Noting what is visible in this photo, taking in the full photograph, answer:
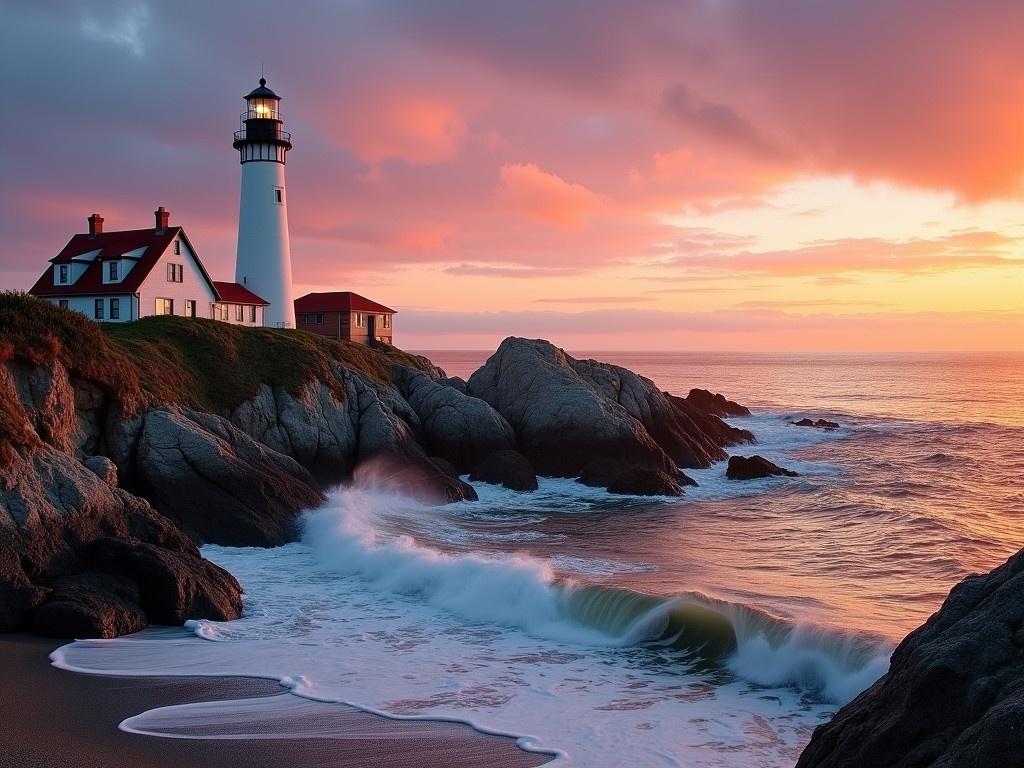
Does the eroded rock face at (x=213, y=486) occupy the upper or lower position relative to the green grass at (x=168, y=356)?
lower

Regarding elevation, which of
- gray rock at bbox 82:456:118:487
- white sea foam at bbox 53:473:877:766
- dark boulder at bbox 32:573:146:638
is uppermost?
gray rock at bbox 82:456:118:487

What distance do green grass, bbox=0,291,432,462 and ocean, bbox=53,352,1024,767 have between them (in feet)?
14.5

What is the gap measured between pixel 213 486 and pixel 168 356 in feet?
27.1

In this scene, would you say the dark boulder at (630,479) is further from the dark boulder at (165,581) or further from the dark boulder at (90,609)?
the dark boulder at (90,609)

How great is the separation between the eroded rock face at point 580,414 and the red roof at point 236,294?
54.0 ft

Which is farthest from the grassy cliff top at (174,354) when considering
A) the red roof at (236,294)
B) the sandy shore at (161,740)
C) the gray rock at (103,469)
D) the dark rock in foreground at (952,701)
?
the dark rock in foreground at (952,701)

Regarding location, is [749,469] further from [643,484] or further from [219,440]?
[219,440]

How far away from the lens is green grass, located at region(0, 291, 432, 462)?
17.5 meters

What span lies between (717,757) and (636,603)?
506 centimetres

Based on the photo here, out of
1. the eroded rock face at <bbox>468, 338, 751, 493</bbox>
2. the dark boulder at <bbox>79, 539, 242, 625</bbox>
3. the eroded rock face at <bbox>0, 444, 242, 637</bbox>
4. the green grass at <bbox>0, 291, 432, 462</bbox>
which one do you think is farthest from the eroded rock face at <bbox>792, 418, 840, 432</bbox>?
the dark boulder at <bbox>79, 539, 242, 625</bbox>

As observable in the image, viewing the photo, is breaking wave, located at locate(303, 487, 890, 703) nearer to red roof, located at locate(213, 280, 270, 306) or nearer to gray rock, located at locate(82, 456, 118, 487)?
gray rock, located at locate(82, 456, 118, 487)

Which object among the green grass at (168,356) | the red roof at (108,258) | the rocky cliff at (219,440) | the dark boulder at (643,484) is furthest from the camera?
the red roof at (108,258)

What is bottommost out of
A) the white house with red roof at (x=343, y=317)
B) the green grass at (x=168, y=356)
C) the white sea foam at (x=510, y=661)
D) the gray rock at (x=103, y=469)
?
the white sea foam at (x=510, y=661)

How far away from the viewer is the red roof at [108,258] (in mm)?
41312
